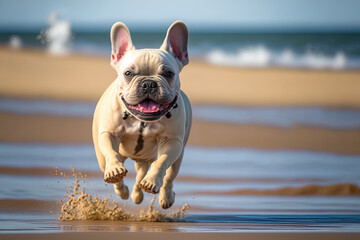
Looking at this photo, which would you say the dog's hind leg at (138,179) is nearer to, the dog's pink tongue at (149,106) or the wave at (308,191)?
the dog's pink tongue at (149,106)

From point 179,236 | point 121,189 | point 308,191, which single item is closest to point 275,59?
point 308,191

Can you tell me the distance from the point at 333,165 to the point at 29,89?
26.0 feet

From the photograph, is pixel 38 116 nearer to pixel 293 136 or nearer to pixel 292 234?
pixel 293 136

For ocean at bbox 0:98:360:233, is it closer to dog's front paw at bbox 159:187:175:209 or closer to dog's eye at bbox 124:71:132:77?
dog's front paw at bbox 159:187:175:209

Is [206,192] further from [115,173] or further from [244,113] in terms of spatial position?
[244,113]

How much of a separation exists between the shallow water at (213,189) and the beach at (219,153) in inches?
0.5

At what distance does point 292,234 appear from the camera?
5.25 metres

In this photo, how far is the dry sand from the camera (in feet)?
52.2

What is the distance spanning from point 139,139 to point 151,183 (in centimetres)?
49

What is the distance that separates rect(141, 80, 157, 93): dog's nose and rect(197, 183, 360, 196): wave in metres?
2.72

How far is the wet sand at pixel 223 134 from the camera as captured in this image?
448 inches

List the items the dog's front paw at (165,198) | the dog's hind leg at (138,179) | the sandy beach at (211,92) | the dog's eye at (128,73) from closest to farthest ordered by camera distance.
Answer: the dog's eye at (128,73) → the dog's front paw at (165,198) → the dog's hind leg at (138,179) → the sandy beach at (211,92)

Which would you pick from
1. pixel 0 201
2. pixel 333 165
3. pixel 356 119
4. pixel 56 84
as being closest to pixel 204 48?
pixel 56 84

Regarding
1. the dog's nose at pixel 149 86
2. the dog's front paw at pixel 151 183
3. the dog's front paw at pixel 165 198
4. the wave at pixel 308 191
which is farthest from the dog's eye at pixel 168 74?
the wave at pixel 308 191
